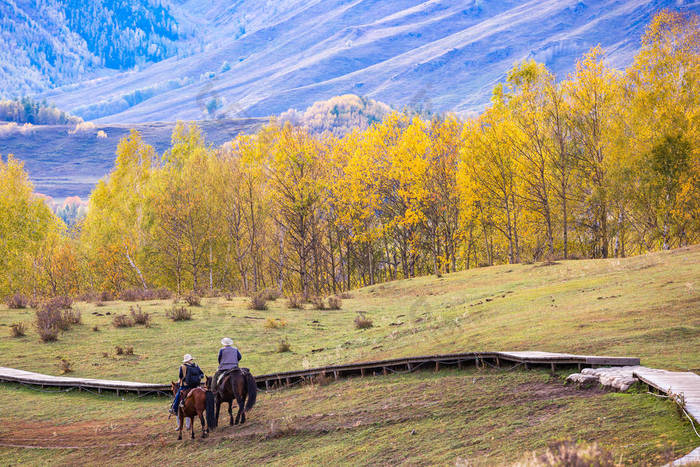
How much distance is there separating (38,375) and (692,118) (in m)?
41.1

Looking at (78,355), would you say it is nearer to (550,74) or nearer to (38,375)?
(38,375)

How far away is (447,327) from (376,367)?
262 inches

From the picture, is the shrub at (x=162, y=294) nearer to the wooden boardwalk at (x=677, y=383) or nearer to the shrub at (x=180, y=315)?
the shrub at (x=180, y=315)

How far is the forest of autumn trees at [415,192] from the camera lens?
43594 millimetres

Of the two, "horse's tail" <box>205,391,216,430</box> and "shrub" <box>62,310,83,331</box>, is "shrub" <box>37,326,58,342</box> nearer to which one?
"shrub" <box>62,310,83,331</box>

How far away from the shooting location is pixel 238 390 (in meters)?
14.9

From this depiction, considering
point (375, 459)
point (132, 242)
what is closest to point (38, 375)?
point (375, 459)

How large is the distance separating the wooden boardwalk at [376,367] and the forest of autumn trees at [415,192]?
80.3ft

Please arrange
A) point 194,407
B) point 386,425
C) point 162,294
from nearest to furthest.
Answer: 1. point 386,425
2. point 194,407
3. point 162,294

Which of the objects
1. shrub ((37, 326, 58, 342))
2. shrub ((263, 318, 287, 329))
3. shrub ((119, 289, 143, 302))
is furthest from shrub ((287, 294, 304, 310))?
shrub ((37, 326, 58, 342))

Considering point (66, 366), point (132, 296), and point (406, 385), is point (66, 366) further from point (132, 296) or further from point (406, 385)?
point (132, 296)

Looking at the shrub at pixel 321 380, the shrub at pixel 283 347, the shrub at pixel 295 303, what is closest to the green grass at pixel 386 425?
the shrub at pixel 321 380

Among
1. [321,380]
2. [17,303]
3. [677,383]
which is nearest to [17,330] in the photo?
[17,303]

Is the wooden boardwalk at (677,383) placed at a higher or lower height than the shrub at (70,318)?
lower
